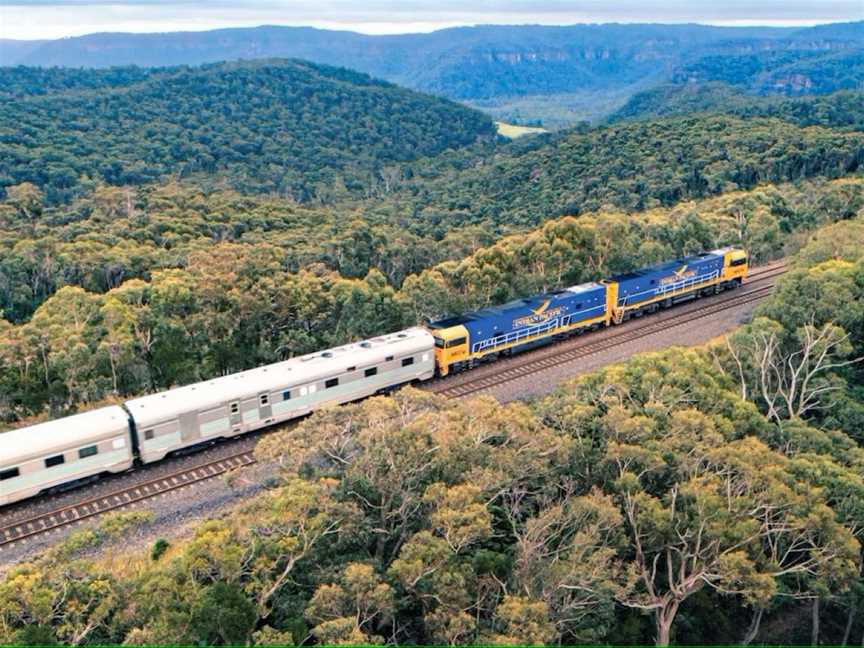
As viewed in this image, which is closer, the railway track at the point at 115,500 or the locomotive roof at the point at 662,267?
the railway track at the point at 115,500

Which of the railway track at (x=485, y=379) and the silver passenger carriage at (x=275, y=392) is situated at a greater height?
the silver passenger carriage at (x=275, y=392)

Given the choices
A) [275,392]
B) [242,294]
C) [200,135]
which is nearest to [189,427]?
[275,392]

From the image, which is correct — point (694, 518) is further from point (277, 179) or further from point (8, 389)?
point (277, 179)

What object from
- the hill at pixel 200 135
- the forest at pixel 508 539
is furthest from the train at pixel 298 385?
the hill at pixel 200 135

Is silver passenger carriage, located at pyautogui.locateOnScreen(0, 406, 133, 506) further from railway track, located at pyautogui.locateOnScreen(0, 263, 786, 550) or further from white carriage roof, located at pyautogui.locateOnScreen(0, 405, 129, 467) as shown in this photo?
railway track, located at pyautogui.locateOnScreen(0, 263, 786, 550)

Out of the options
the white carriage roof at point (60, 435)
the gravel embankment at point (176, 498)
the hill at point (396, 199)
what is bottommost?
the hill at point (396, 199)

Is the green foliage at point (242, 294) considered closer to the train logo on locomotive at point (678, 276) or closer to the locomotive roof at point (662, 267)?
the locomotive roof at point (662, 267)

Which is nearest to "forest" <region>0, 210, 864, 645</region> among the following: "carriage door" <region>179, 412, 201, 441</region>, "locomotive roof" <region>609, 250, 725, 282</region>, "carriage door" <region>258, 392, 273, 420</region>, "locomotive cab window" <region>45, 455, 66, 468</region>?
"locomotive cab window" <region>45, 455, 66, 468</region>

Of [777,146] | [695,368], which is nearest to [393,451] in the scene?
[695,368]
